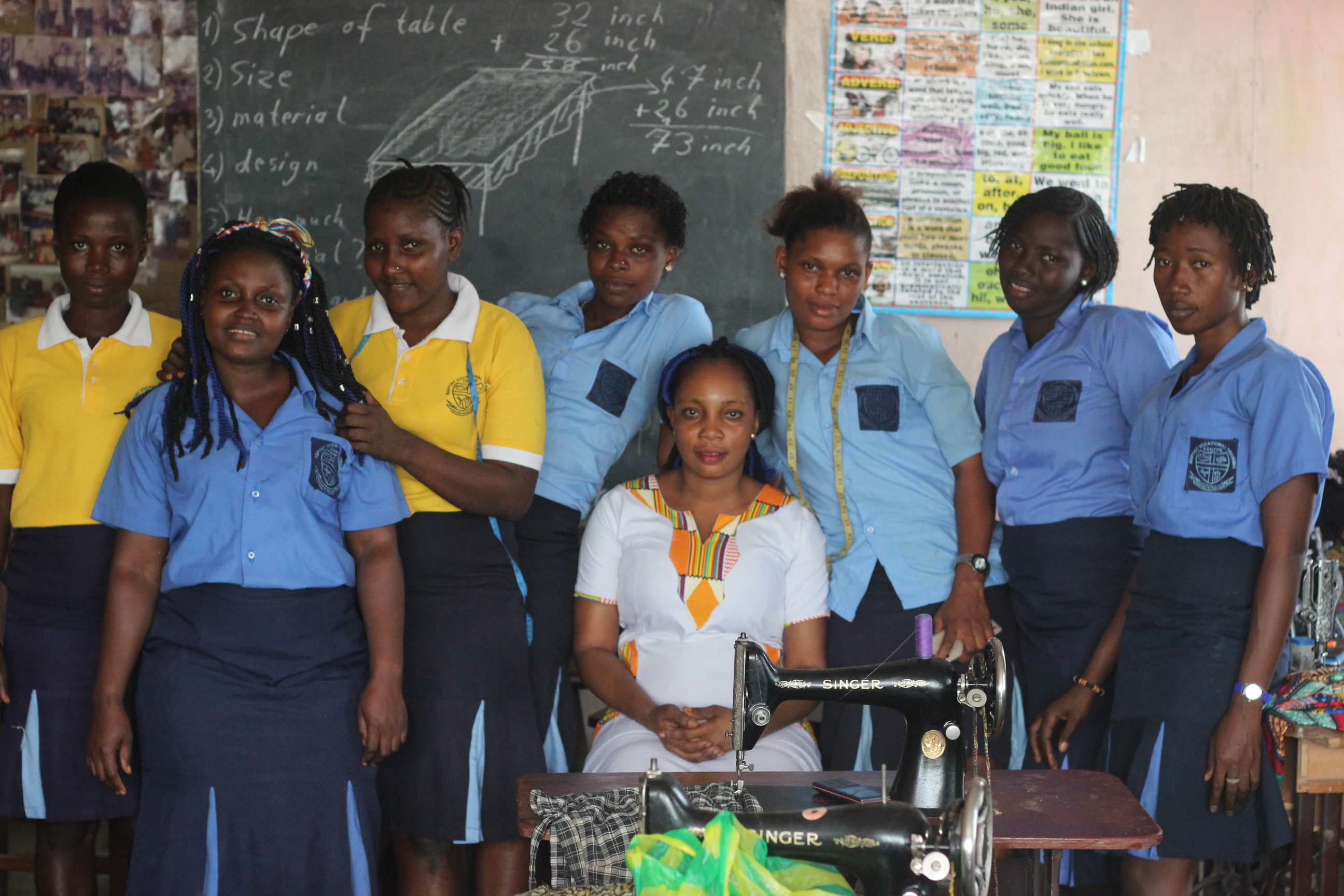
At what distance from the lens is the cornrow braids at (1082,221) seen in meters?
2.71

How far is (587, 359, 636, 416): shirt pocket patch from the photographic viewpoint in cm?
289

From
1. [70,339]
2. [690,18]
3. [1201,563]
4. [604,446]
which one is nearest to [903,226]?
[690,18]

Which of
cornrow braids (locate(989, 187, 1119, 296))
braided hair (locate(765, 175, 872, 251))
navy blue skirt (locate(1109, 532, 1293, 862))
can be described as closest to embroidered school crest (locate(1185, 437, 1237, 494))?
navy blue skirt (locate(1109, 532, 1293, 862))

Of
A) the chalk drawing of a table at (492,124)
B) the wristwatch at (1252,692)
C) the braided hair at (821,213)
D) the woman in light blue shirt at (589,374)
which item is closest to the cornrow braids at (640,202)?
the woman in light blue shirt at (589,374)

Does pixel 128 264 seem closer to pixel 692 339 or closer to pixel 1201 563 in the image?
pixel 692 339

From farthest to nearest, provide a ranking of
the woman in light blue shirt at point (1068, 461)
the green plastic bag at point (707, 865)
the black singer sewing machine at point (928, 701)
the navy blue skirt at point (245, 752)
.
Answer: the woman in light blue shirt at point (1068, 461) < the navy blue skirt at point (245, 752) < the black singer sewing machine at point (928, 701) < the green plastic bag at point (707, 865)

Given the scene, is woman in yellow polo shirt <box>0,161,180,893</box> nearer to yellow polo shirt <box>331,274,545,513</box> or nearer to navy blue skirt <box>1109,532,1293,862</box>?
yellow polo shirt <box>331,274,545,513</box>

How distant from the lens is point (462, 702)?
8.27 feet

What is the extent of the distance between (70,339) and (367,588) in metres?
0.89

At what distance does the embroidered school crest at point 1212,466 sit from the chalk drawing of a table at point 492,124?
219 cm

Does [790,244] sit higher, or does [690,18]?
[690,18]

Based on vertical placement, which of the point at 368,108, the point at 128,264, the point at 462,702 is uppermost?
the point at 368,108

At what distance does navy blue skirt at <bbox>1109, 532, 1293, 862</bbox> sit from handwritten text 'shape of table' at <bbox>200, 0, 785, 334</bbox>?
1929 millimetres

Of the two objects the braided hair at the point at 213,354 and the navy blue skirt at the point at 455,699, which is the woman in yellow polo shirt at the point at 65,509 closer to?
the braided hair at the point at 213,354
